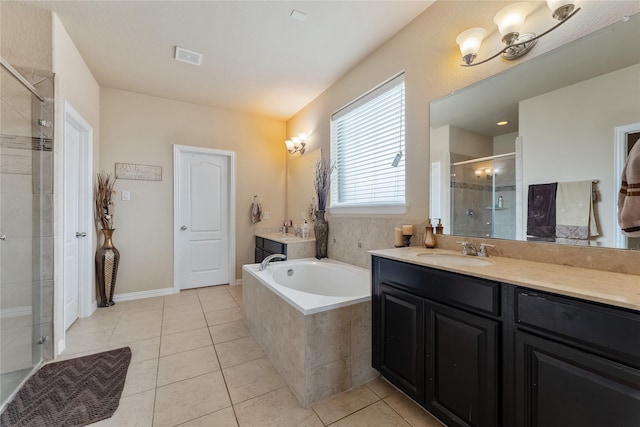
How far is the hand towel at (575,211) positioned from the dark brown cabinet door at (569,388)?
65 cm

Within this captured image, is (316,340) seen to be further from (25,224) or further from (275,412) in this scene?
(25,224)

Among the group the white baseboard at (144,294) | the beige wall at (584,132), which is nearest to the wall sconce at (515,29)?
the beige wall at (584,132)

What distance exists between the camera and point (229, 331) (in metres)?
2.46

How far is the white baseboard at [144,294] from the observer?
10.6 feet

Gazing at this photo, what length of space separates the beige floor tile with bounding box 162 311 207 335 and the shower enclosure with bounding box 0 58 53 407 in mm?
804

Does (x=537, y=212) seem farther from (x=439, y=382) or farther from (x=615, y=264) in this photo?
(x=439, y=382)

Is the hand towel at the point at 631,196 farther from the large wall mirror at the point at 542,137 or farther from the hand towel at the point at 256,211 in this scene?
the hand towel at the point at 256,211

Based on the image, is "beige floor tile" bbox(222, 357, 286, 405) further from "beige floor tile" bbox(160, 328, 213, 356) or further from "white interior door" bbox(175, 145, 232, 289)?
"white interior door" bbox(175, 145, 232, 289)

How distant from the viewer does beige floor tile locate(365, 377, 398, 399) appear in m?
1.63

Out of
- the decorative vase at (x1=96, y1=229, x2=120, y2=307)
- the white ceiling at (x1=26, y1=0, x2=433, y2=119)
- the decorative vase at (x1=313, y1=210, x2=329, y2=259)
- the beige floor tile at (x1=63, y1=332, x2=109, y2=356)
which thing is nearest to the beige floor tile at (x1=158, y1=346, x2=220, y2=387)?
the beige floor tile at (x1=63, y1=332, x2=109, y2=356)

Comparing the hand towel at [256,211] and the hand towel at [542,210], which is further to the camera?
the hand towel at [256,211]

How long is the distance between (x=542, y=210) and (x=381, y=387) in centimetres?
143

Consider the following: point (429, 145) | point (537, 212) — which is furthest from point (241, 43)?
point (537, 212)

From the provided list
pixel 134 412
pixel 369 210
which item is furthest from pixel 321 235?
pixel 134 412
